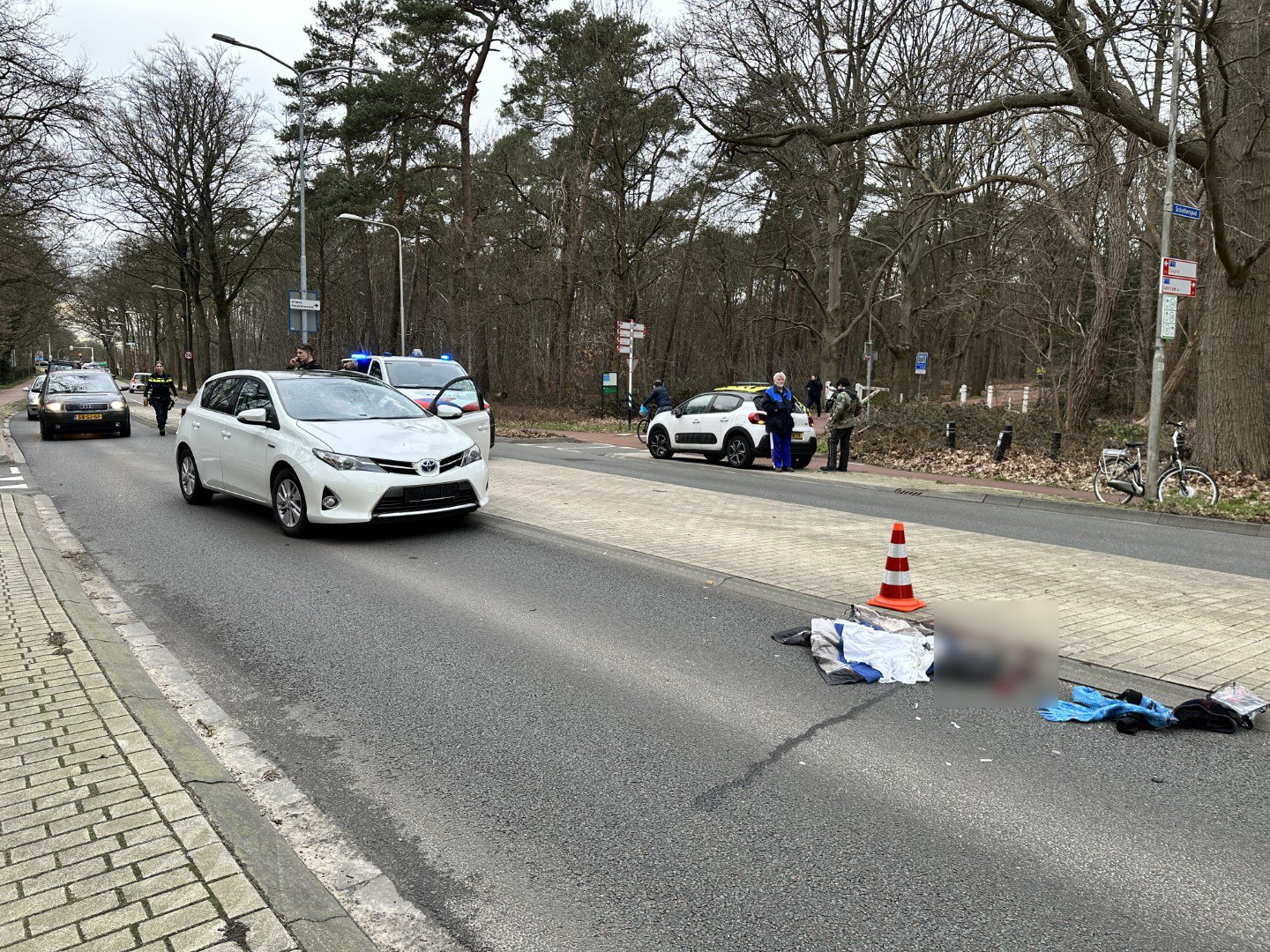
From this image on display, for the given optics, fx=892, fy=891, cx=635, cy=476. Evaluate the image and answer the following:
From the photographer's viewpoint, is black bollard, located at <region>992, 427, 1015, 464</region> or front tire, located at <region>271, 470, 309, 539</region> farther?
black bollard, located at <region>992, 427, 1015, 464</region>

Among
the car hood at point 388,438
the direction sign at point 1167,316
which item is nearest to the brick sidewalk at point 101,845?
the car hood at point 388,438

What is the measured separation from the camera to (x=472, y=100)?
31312 mm

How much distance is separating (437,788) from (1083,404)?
67.3 ft

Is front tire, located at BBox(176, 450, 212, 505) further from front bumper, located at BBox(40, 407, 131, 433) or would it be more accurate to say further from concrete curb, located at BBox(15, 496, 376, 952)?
front bumper, located at BBox(40, 407, 131, 433)

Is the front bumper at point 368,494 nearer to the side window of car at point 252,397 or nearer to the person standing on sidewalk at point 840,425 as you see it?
the side window of car at point 252,397

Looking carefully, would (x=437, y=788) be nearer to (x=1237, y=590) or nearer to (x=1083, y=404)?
(x=1237, y=590)

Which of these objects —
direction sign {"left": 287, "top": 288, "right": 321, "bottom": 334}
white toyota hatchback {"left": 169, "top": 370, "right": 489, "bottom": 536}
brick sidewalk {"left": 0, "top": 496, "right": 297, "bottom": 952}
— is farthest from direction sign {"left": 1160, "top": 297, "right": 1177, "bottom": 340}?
direction sign {"left": 287, "top": 288, "right": 321, "bottom": 334}

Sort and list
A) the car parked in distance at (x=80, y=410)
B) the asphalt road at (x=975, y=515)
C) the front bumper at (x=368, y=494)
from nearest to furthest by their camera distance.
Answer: the front bumper at (x=368, y=494) → the asphalt road at (x=975, y=515) → the car parked in distance at (x=80, y=410)

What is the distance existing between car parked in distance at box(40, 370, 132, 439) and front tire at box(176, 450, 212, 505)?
13.0 meters

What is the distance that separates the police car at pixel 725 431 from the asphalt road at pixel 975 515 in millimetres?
423

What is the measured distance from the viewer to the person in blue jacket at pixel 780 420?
57.6 ft

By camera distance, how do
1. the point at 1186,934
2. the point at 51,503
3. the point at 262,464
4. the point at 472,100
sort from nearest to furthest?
1. the point at 1186,934
2. the point at 262,464
3. the point at 51,503
4. the point at 472,100

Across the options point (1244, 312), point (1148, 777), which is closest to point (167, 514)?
point (1148, 777)

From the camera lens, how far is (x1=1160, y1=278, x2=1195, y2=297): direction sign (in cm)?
1209
